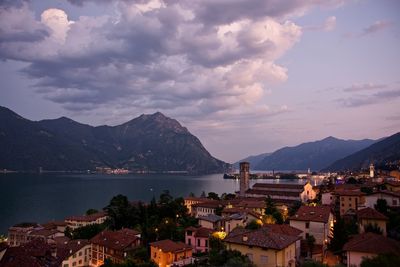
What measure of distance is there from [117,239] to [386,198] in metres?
31.3

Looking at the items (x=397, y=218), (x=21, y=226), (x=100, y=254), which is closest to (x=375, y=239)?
(x=397, y=218)

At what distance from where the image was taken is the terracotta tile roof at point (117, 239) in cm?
3884

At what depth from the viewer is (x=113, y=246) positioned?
3903 centimetres

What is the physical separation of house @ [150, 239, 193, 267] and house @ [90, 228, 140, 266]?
4.28m

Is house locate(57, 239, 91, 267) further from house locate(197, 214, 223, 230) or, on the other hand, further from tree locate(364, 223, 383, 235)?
tree locate(364, 223, 383, 235)

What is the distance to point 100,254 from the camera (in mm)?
40688

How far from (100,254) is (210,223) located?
13.5 metres

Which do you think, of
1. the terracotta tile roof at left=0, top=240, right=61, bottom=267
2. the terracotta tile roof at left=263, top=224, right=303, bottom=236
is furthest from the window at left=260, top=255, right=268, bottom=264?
the terracotta tile roof at left=0, top=240, right=61, bottom=267

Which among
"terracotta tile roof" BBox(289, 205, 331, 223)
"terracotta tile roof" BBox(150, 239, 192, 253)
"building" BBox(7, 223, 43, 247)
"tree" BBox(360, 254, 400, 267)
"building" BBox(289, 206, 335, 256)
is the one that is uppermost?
"tree" BBox(360, 254, 400, 267)

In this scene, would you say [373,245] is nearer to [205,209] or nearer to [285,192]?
[205,209]

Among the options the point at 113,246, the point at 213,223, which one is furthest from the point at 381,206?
the point at 113,246

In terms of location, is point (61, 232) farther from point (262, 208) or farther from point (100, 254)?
point (262, 208)

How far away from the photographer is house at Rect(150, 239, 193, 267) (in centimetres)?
3397

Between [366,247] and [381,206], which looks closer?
[366,247]
